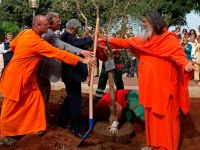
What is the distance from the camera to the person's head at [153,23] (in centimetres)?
662

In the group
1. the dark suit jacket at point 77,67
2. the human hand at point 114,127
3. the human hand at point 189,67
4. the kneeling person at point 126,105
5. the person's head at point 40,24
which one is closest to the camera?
the human hand at point 189,67

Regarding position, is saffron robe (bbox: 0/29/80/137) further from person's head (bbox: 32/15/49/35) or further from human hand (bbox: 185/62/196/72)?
human hand (bbox: 185/62/196/72)

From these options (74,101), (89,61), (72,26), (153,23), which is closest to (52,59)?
(72,26)

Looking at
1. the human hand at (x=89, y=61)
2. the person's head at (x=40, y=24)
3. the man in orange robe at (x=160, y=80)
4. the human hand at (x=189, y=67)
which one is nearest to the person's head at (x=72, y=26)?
the person's head at (x=40, y=24)

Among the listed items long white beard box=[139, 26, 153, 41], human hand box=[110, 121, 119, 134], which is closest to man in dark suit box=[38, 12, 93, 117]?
long white beard box=[139, 26, 153, 41]

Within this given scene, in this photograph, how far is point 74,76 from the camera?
7305 mm

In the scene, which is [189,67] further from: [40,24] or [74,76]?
[40,24]

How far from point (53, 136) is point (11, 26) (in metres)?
28.4

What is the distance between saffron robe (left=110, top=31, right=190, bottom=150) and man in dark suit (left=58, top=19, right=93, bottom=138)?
2.92ft

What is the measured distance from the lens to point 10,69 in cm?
691

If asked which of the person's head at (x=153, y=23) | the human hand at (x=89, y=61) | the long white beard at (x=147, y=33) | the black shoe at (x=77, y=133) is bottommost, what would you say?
the black shoe at (x=77, y=133)

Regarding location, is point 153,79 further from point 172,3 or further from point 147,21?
point 172,3

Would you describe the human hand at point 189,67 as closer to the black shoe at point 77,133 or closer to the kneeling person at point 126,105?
the kneeling person at point 126,105

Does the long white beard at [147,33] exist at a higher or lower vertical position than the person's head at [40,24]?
lower
